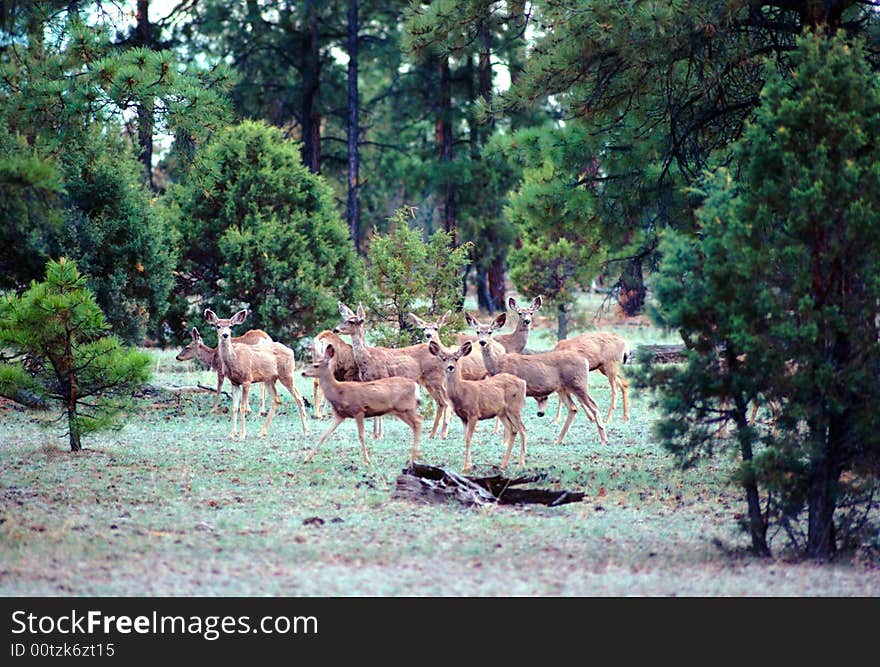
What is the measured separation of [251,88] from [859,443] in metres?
30.1

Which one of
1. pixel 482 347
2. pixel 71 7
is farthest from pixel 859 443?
pixel 71 7

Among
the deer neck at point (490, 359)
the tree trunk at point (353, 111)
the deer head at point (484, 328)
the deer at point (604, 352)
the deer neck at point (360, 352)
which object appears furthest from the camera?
the tree trunk at point (353, 111)

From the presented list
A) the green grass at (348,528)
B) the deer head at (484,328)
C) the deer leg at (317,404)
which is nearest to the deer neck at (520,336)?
the deer head at (484,328)

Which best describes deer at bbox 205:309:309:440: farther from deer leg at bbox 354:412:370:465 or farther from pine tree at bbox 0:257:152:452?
deer leg at bbox 354:412:370:465

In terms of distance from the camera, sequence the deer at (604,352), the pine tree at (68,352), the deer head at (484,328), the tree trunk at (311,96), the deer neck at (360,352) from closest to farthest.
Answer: the pine tree at (68,352), the deer head at (484,328), the deer neck at (360,352), the deer at (604,352), the tree trunk at (311,96)

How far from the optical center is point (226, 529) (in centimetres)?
920

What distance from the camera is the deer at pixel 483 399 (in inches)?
504

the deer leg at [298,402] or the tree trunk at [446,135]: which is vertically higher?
the tree trunk at [446,135]

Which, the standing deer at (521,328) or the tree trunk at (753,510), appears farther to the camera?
the standing deer at (521,328)

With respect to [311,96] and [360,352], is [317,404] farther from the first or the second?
[311,96]

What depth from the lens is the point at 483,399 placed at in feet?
42.3

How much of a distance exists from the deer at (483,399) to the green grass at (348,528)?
45cm

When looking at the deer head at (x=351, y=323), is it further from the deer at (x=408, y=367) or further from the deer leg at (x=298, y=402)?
the deer leg at (x=298, y=402)

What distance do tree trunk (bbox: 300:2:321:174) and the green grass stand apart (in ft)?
72.1
